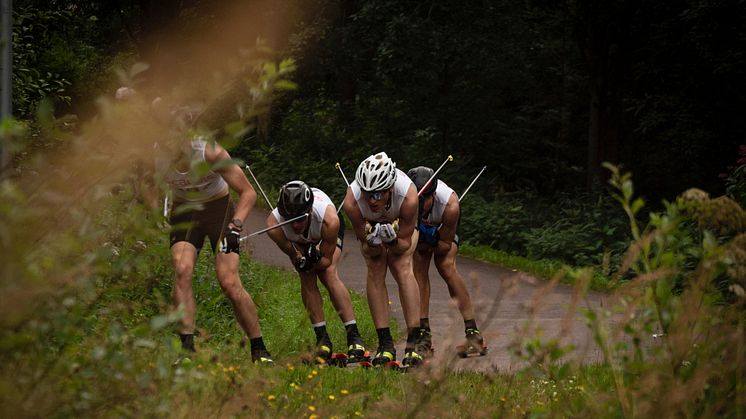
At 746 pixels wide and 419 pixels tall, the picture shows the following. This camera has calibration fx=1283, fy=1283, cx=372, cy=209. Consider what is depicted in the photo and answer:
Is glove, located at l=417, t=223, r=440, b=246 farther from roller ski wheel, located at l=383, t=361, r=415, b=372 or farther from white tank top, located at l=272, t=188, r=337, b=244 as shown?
roller ski wheel, located at l=383, t=361, r=415, b=372

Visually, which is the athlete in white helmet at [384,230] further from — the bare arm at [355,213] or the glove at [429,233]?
the glove at [429,233]

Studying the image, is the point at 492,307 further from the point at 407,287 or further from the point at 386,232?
the point at 407,287

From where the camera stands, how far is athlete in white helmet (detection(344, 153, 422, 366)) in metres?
9.38

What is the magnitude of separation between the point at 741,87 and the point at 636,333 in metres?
20.2

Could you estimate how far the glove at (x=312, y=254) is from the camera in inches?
384

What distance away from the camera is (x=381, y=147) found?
29.3m

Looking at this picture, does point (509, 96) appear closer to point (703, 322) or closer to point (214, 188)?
point (214, 188)

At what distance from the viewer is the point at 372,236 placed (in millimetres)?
9680

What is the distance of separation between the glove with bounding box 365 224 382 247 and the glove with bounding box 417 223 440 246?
1099 mm

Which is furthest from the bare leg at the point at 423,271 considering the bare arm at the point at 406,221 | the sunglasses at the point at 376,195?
the sunglasses at the point at 376,195

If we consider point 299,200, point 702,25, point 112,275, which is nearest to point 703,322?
point 112,275

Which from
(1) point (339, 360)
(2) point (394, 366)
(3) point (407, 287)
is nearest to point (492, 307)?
(2) point (394, 366)

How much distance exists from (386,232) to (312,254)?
62 cm

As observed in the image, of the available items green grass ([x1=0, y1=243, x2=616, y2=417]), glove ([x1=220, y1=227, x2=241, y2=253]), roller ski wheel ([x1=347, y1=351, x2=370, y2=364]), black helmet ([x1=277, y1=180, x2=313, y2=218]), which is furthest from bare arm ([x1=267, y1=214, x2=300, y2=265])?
green grass ([x1=0, y1=243, x2=616, y2=417])
